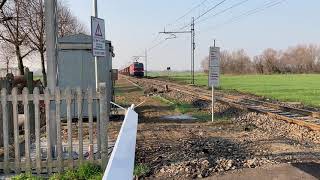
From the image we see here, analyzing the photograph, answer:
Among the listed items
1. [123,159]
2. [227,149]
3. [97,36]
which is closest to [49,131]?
[97,36]

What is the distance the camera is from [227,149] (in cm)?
1162

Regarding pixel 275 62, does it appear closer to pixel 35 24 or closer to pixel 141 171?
pixel 35 24

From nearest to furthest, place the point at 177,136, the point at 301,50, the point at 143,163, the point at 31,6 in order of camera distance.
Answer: the point at 143,163
the point at 177,136
the point at 31,6
the point at 301,50

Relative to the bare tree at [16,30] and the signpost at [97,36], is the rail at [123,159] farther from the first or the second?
the bare tree at [16,30]

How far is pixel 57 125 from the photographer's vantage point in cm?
863

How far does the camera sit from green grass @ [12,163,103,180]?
8.24 m

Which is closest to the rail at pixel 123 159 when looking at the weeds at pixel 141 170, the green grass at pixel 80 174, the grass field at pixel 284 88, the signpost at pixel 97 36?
the green grass at pixel 80 174

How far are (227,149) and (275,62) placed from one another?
13460 centimetres

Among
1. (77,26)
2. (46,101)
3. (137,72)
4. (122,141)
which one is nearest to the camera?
(122,141)

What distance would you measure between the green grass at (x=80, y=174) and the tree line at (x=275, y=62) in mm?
135546

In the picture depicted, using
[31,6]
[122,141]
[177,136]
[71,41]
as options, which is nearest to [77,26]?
[31,6]

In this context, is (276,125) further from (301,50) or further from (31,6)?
(301,50)

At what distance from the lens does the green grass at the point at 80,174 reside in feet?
27.0

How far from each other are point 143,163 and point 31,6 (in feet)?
124
